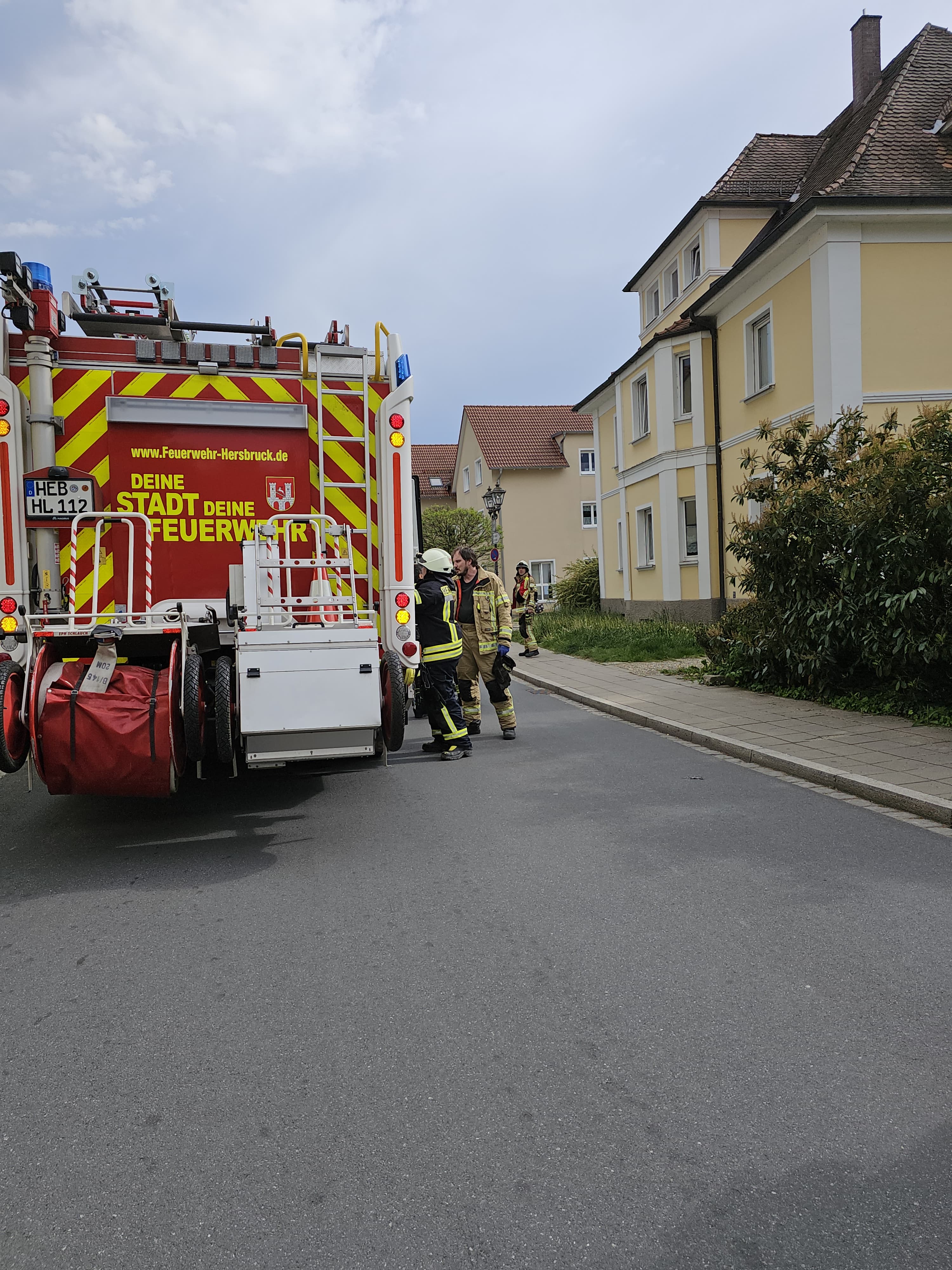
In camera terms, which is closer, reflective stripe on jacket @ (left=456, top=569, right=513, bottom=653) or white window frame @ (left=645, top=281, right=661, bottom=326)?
reflective stripe on jacket @ (left=456, top=569, right=513, bottom=653)

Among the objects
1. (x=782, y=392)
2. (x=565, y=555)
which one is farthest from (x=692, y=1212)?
(x=565, y=555)

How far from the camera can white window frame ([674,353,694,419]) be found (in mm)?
20766

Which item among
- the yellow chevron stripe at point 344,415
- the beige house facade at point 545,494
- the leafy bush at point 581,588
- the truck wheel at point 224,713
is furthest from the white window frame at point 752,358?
the beige house facade at point 545,494

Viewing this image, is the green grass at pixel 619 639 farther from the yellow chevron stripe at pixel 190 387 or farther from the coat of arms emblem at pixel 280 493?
the yellow chevron stripe at pixel 190 387

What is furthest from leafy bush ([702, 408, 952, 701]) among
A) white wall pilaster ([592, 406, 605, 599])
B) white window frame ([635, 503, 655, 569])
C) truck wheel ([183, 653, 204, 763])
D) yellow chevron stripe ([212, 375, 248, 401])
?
white wall pilaster ([592, 406, 605, 599])

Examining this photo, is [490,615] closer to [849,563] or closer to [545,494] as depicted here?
[849,563]

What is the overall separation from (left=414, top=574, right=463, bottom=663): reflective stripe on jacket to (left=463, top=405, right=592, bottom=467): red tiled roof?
3647 centimetres

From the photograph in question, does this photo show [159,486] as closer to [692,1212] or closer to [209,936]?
[209,936]

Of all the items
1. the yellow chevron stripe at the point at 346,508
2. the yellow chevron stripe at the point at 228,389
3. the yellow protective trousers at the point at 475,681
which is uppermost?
the yellow chevron stripe at the point at 228,389

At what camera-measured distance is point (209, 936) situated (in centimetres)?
405

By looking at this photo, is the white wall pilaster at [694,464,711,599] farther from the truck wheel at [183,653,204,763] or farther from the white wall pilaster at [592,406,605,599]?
the truck wheel at [183,653,204,763]

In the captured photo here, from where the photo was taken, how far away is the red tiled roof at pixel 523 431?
44.1 metres

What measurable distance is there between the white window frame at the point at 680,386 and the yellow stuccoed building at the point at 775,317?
4 cm

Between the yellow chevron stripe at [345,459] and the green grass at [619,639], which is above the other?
the yellow chevron stripe at [345,459]
